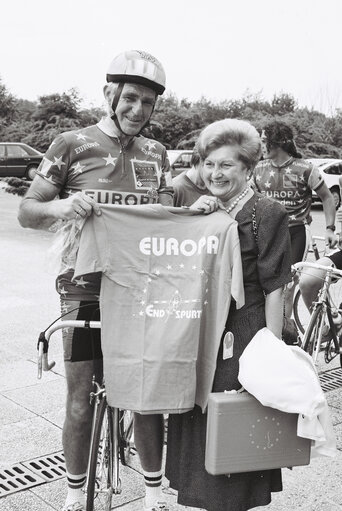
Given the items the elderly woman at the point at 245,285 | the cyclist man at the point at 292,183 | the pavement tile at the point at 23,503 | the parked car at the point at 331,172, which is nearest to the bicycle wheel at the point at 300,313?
the cyclist man at the point at 292,183

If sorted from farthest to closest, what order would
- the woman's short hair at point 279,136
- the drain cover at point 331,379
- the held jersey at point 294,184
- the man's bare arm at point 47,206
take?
the held jersey at point 294,184 → the woman's short hair at point 279,136 → the drain cover at point 331,379 → the man's bare arm at point 47,206

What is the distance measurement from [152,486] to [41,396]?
183 centimetres

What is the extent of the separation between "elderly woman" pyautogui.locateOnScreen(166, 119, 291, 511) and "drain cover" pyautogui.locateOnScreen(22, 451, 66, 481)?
1.17 metres

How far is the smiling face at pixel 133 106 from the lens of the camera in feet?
8.84

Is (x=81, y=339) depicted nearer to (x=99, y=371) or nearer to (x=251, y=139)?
(x=99, y=371)

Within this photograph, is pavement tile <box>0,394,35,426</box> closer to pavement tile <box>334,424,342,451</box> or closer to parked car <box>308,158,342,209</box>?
pavement tile <box>334,424,342,451</box>

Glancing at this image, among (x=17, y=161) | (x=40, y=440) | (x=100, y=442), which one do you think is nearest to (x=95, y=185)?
(x=100, y=442)

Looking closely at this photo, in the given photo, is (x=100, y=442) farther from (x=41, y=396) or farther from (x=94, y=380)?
(x=41, y=396)

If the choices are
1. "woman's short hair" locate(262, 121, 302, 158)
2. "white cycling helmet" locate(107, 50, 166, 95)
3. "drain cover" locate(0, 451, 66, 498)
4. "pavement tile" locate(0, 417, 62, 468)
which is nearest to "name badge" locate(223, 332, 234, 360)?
"white cycling helmet" locate(107, 50, 166, 95)

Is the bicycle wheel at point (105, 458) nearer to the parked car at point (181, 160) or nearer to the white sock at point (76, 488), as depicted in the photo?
the white sock at point (76, 488)

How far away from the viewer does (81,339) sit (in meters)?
2.74

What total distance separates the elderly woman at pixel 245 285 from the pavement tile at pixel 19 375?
2.46m

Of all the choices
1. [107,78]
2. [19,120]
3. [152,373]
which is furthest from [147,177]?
[19,120]

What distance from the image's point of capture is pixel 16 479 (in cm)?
344
